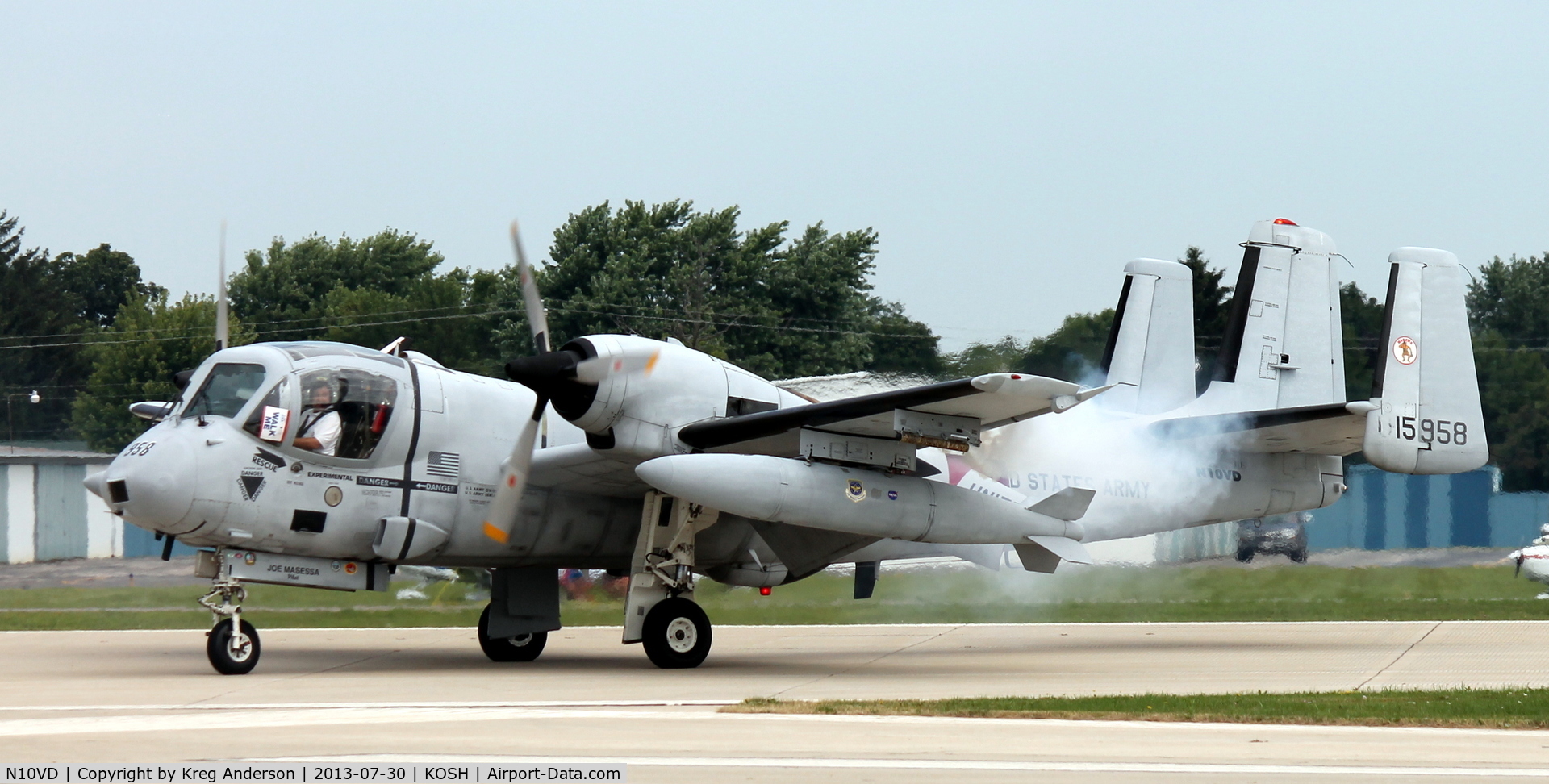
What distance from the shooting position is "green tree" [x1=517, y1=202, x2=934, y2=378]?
4050 cm

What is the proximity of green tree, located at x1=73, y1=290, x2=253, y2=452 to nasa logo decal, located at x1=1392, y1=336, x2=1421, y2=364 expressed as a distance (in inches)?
1362

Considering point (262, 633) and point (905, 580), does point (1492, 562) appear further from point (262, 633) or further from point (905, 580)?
point (262, 633)

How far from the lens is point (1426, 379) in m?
17.7

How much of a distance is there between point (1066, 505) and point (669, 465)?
477cm

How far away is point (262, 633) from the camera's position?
69.4 ft

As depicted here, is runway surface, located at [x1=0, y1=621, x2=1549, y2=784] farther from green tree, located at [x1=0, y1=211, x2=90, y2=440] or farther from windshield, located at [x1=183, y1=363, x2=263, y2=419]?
green tree, located at [x1=0, y1=211, x2=90, y2=440]

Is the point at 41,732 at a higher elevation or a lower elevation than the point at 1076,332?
lower

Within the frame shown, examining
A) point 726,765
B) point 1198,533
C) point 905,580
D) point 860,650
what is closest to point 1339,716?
point 726,765

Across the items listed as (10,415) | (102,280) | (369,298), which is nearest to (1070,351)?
(369,298)

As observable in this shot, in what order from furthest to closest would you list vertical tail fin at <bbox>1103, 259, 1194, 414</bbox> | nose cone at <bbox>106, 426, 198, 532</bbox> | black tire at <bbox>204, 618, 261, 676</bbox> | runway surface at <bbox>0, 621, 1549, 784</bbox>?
1. vertical tail fin at <bbox>1103, 259, 1194, 414</bbox>
2. black tire at <bbox>204, 618, 261, 676</bbox>
3. nose cone at <bbox>106, 426, 198, 532</bbox>
4. runway surface at <bbox>0, 621, 1549, 784</bbox>

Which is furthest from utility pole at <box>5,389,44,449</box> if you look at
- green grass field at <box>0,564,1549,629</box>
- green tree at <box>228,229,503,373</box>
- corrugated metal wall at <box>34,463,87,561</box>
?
green grass field at <box>0,564,1549,629</box>

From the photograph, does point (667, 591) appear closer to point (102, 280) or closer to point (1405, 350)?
point (1405, 350)

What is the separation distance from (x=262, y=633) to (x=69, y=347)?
4248 cm

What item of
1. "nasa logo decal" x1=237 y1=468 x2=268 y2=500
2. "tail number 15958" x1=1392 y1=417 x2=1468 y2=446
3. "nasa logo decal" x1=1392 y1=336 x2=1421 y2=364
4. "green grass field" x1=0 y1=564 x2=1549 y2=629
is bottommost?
"green grass field" x1=0 y1=564 x2=1549 y2=629
